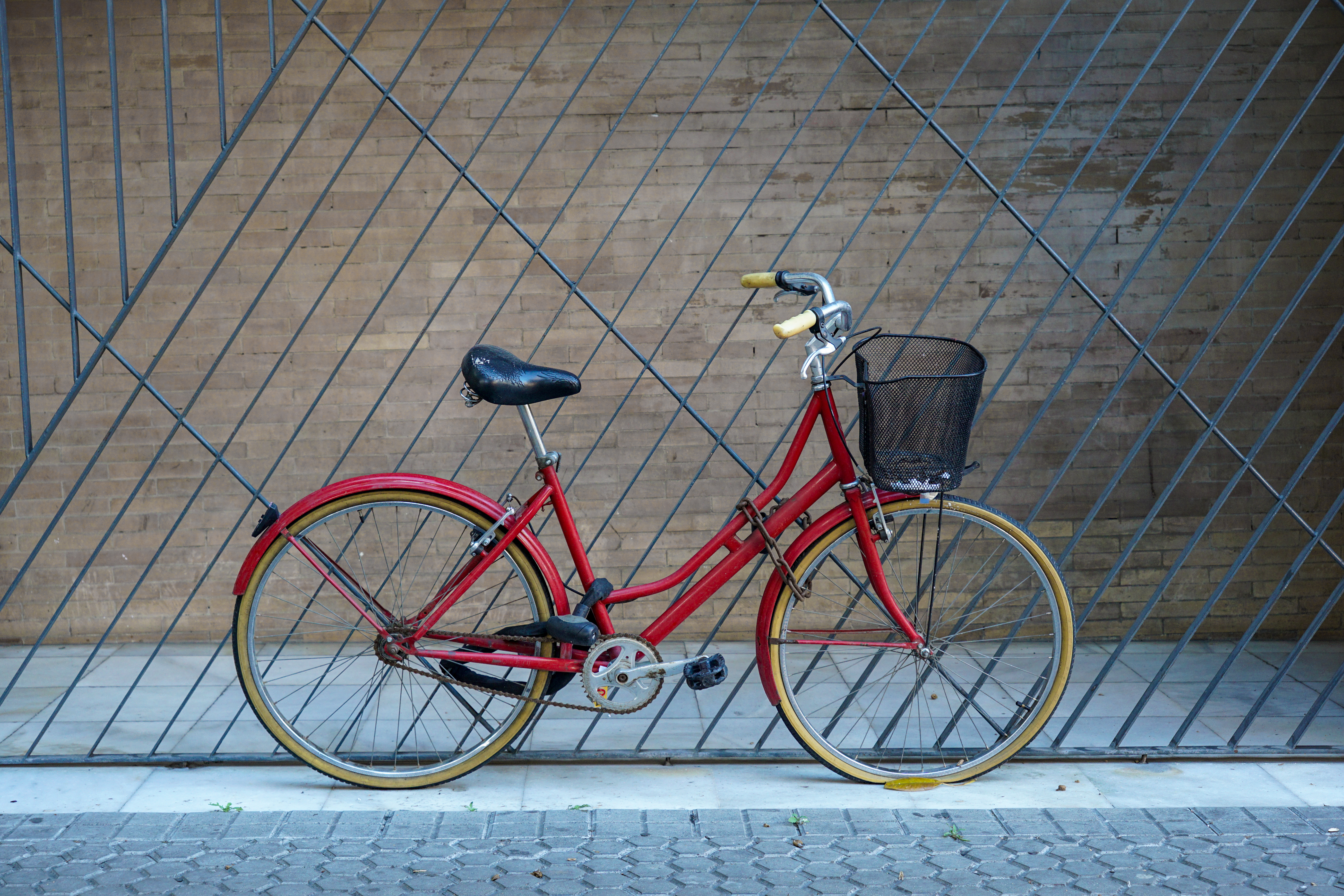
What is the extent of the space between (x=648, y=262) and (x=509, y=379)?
1.94 metres

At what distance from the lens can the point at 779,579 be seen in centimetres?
320

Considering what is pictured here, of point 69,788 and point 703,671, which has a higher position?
point 703,671

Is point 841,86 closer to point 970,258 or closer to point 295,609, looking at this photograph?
point 970,258

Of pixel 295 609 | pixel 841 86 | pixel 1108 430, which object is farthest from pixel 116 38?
pixel 1108 430

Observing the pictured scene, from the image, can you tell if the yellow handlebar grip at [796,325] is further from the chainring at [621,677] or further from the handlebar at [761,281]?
the chainring at [621,677]

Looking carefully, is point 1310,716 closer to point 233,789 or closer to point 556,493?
point 556,493

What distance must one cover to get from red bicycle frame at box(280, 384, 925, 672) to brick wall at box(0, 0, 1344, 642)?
1696 millimetres

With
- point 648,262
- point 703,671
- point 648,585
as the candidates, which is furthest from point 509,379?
point 648,262

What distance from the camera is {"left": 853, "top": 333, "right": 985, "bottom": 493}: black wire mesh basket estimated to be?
9.78 ft

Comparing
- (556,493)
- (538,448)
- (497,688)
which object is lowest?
(497,688)

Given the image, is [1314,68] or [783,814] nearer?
[783,814]

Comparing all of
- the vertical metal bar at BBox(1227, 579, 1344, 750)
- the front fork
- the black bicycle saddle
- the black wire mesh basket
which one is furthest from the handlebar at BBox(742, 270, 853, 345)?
the vertical metal bar at BBox(1227, 579, 1344, 750)

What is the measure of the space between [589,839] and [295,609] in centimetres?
252

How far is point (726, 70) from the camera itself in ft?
16.2
